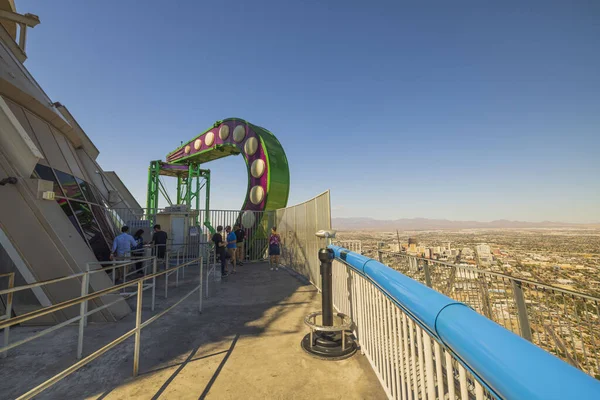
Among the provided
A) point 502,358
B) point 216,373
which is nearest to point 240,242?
point 216,373

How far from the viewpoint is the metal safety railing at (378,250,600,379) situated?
117 inches

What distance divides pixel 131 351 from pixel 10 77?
874cm

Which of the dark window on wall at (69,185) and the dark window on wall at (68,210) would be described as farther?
the dark window on wall at (69,185)

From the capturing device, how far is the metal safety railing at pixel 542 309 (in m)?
2.98

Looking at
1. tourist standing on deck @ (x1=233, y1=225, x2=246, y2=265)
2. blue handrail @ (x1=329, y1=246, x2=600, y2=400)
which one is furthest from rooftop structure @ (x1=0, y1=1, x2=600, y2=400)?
tourist standing on deck @ (x1=233, y1=225, x2=246, y2=265)

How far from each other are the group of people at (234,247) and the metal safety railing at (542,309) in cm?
729

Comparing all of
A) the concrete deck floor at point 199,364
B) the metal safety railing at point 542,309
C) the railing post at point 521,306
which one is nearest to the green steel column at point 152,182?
the concrete deck floor at point 199,364

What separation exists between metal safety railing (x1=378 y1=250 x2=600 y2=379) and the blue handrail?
2.48 m

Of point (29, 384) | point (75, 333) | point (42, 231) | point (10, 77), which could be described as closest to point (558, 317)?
point (29, 384)

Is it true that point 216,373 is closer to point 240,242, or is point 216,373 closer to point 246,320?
point 246,320

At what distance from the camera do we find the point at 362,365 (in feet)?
11.7

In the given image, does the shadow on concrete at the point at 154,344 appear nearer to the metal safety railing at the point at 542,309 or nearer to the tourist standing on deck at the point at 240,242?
the metal safety railing at the point at 542,309

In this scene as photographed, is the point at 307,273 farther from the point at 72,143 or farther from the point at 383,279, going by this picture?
the point at 72,143

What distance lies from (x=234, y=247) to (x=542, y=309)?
9.46 m
